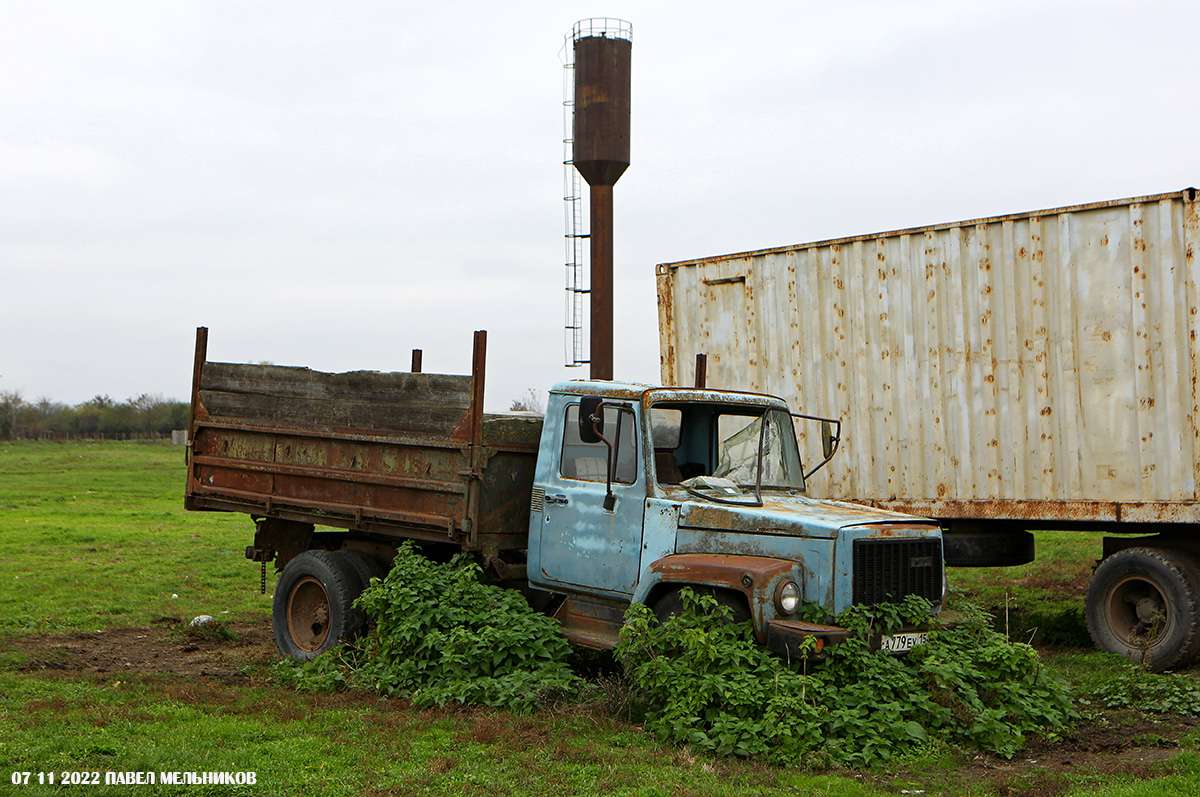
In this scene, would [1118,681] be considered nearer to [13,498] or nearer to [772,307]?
[772,307]

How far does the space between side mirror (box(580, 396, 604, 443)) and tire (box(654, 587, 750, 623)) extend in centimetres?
105

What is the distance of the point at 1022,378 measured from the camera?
30.0 ft

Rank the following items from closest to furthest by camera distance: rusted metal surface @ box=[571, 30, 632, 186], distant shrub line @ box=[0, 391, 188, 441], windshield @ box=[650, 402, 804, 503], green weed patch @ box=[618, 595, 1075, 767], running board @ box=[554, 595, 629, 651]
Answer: green weed patch @ box=[618, 595, 1075, 767]
running board @ box=[554, 595, 629, 651]
windshield @ box=[650, 402, 804, 503]
rusted metal surface @ box=[571, 30, 632, 186]
distant shrub line @ box=[0, 391, 188, 441]

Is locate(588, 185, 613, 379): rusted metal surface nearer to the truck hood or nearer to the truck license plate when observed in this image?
the truck hood

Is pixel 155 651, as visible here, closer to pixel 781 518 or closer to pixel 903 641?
pixel 781 518

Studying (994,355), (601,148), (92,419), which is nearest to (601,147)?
(601,148)

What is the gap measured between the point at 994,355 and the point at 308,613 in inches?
243

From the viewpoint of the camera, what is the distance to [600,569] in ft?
23.4

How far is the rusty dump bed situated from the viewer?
7.54 meters

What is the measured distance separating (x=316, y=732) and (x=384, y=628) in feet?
4.36

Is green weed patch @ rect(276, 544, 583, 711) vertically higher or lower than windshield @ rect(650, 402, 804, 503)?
lower

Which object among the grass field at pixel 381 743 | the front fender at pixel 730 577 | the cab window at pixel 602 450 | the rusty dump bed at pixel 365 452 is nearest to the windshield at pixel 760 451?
the cab window at pixel 602 450

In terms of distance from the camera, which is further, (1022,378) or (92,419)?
(92,419)

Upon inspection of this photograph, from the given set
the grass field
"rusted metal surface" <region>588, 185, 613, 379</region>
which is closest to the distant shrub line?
"rusted metal surface" <region>588, 185, 613, 379</region>
